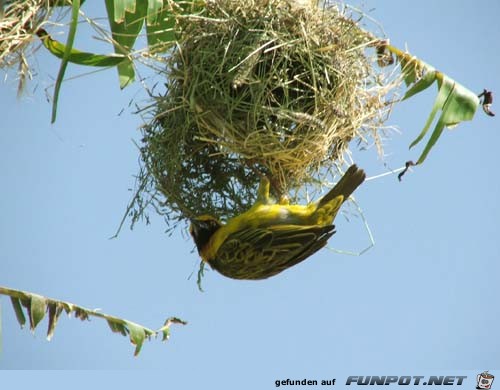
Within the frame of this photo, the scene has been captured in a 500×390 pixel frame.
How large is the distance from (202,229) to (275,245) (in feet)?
0.94

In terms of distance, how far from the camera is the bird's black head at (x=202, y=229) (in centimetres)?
305

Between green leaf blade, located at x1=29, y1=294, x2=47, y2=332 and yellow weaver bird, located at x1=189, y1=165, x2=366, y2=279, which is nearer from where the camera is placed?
green leaf blade, located at x1=29, y1=294, x2=47, y2=332

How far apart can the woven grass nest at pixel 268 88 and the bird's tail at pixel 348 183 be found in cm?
11

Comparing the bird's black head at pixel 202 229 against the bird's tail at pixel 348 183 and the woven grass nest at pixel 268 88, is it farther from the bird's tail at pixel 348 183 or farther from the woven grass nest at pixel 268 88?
the bird's tail at pixel 348 183

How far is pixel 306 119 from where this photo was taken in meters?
2.72

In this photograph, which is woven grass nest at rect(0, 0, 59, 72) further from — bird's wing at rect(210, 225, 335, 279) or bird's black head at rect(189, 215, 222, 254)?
bird's wing at rect(210, 225, 335, 279)

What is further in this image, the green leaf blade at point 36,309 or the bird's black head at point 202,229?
the bird's black head at point 202,229

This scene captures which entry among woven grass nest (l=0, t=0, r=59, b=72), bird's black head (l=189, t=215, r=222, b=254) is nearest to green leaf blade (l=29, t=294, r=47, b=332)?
bird's black head (l=189, t=215, r=222, b=254)

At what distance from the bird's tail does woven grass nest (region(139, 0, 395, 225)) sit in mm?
113

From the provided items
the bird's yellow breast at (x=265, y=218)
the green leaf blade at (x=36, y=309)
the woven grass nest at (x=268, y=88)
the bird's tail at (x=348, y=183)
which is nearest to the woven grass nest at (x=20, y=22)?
the woven grass nest at (x=268, y=88)

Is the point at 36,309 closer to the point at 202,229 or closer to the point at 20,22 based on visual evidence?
the point at 202,229

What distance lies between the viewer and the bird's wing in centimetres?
292

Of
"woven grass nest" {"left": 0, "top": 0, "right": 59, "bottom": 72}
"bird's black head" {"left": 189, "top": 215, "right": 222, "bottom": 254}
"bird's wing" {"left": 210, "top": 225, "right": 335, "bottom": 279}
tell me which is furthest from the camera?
"bird's black head" {"left": 189, "top": 215, "right": 222, "bottom": 254}

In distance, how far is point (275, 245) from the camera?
2932mm
